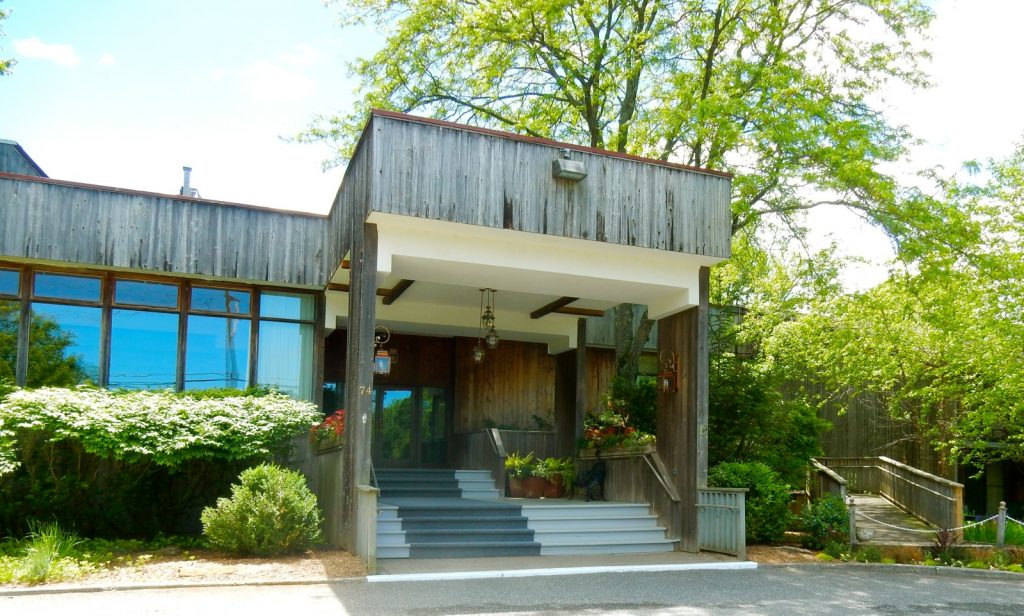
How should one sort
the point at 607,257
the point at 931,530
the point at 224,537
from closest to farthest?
the point at 224,537 < the point at 607,257 < the point at 931,530

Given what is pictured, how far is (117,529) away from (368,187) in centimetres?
602

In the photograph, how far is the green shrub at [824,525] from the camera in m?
13.1

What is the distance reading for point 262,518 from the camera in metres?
10.3

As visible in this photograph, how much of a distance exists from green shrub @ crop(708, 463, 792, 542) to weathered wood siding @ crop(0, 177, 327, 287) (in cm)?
731

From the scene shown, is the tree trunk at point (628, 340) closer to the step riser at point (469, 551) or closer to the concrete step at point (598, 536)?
the concrete step at point (598, 536)

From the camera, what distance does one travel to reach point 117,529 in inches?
476

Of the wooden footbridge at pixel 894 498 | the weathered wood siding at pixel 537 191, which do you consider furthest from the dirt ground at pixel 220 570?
the wooden footbridge at pixel 894 498

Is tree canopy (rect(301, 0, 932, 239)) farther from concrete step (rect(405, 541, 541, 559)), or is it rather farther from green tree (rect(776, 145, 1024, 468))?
concrete step (rect(405, 541, 541, 559))

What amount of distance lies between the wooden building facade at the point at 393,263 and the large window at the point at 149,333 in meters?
0.03

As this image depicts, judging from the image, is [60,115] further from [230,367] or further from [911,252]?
[911,252]

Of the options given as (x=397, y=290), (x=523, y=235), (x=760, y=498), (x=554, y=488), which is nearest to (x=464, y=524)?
(x=554, y=488)

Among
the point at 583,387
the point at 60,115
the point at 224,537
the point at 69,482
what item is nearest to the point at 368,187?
the point at 224,537

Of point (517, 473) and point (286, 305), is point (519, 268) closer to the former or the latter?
point (517, 473)

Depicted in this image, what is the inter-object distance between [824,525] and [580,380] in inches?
201
